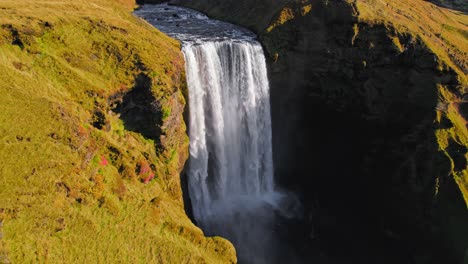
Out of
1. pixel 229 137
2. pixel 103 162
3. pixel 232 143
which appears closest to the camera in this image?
pixel 103 162

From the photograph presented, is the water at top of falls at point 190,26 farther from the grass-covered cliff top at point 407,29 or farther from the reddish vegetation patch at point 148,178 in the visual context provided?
the reddish vegetation patch at point 148,178

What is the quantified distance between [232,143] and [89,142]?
54.9 ft

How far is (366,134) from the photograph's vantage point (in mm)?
38719

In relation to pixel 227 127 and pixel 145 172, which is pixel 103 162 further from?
pixel 227 127

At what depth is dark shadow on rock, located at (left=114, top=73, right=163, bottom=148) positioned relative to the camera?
25641mm

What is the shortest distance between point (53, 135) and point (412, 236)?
32.8 metres

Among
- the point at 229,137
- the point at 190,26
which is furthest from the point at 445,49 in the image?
the point at 190,26

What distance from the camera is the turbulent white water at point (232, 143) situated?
32594mm

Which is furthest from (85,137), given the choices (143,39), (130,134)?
(143,39)

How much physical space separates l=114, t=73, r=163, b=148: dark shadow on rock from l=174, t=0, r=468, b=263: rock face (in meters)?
16.1

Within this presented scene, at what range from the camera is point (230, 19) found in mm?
50000

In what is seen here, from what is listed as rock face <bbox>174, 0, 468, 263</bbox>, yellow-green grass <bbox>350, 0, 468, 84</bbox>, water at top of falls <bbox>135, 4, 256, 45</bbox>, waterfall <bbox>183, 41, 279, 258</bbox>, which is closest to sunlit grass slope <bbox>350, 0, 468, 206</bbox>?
yellow-green grass <bbox>350, 0, 468, 84</bbox>

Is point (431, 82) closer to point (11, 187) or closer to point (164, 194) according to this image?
point (164, 194)

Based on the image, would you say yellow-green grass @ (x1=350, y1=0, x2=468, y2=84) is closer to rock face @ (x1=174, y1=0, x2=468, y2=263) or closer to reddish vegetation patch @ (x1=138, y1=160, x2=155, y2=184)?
rock face @ (x1=174, y1=0, x2=468, y2=263)
